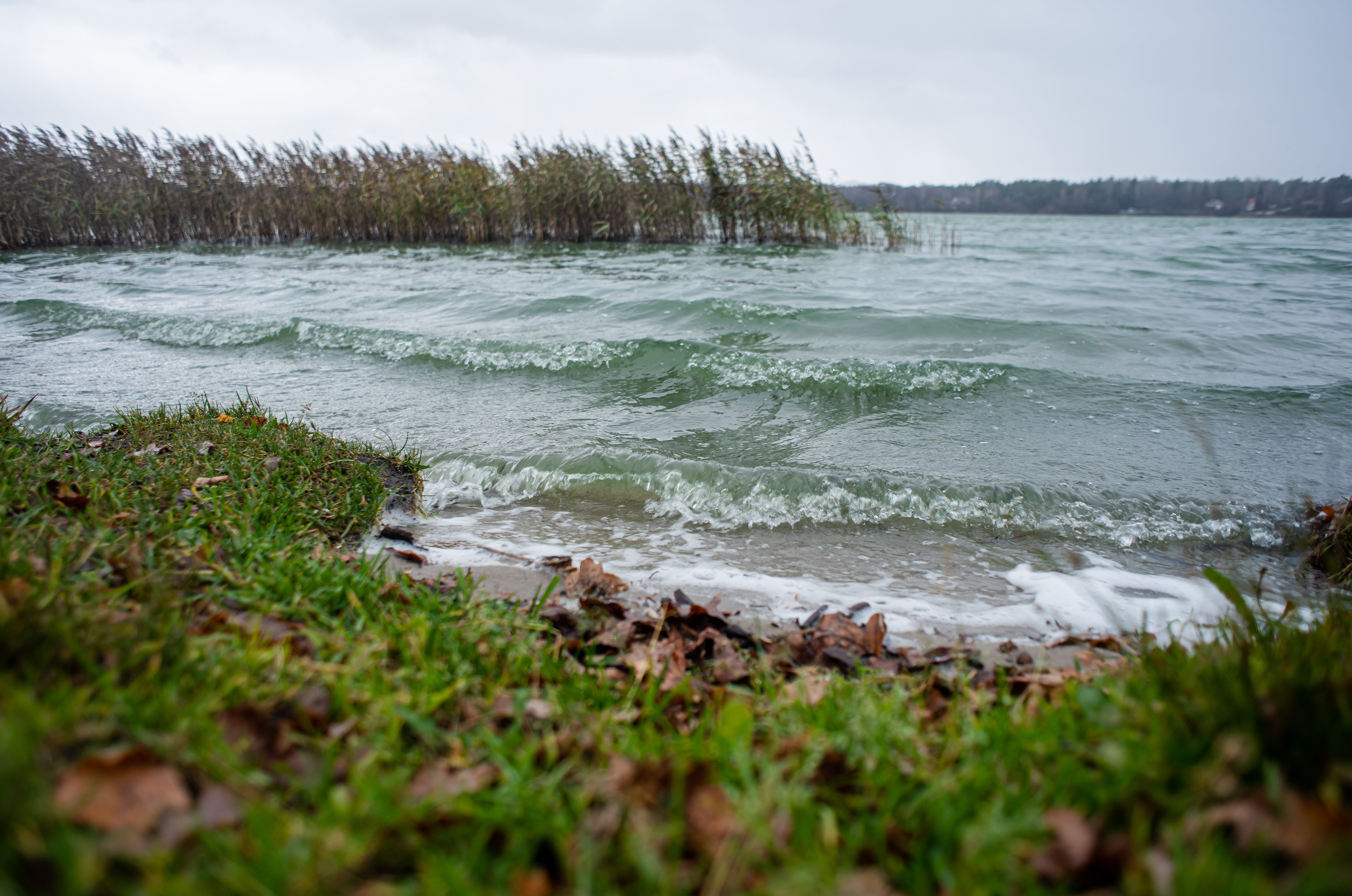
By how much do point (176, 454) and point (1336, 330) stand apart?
12672mm

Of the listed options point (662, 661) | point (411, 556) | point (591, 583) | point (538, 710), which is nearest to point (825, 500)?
point (591, 583)

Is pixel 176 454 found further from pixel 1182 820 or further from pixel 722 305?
pixel 722 305

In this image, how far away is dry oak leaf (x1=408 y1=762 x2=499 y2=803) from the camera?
1.30 meters

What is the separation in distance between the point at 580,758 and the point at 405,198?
22.8 meters

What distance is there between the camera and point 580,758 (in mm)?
1473

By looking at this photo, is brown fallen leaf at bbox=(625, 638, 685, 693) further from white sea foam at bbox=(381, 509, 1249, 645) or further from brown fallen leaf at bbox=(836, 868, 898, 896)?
brown fallen leaf at bbox=(836, 868, 898, 896)

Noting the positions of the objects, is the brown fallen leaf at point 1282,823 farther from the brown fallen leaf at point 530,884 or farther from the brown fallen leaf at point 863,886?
the brown fallen leaf at point 530,884

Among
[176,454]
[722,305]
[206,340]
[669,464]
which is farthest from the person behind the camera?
[722,305]

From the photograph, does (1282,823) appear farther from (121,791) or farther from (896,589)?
(896,589)

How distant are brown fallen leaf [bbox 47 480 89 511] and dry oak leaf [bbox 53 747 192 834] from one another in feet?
6.36

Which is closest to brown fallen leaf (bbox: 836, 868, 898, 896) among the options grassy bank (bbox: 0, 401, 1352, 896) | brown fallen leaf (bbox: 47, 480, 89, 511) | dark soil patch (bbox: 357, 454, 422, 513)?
grassy bank (bbox: 0, 401, 1352, 896)

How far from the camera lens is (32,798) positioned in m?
1.00

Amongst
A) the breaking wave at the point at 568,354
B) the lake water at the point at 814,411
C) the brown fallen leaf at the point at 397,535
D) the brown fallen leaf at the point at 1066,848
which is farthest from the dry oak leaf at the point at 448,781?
the breaking wave at the point at 568,354

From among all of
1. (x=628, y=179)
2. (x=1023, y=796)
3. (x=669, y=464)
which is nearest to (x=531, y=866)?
(x=1023, y=796)
